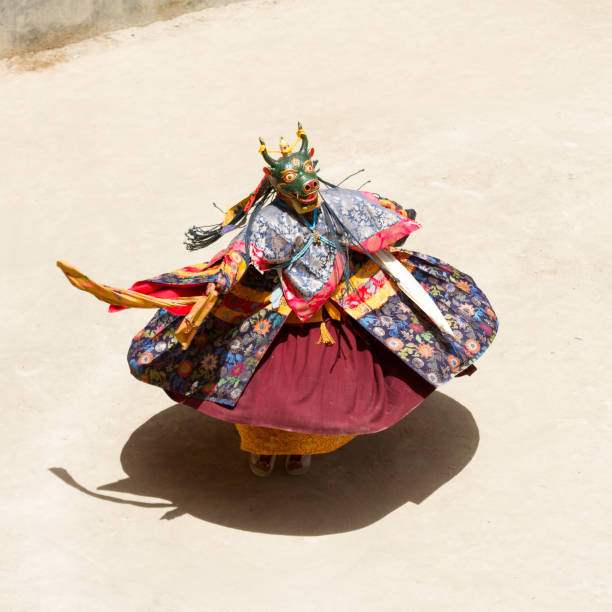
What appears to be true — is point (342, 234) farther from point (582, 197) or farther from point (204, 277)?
point (582, 197)

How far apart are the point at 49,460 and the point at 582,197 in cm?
566

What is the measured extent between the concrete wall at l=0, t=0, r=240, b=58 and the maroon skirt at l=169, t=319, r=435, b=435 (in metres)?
8.37

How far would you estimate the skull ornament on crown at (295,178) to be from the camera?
680cm

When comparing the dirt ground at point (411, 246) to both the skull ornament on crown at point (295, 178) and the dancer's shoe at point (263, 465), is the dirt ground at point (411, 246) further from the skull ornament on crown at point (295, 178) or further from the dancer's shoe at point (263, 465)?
the skull ornament on crown at point (295, 178)

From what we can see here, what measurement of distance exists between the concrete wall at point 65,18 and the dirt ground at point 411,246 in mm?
204

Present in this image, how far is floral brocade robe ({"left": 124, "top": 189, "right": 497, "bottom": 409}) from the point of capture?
22.5 ft

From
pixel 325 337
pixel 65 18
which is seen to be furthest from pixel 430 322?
pixel 65 18

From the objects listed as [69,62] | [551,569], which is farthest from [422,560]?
[69,62]

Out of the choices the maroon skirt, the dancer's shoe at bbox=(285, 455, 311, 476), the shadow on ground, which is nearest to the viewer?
the maroon skirt

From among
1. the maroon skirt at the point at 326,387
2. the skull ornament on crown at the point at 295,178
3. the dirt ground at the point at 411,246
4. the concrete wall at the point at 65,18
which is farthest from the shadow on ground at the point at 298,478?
the concrete wall at the point at 65,18

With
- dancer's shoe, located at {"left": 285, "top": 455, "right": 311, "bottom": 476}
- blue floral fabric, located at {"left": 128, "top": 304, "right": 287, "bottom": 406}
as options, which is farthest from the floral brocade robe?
dancer's shoe, located at {"left": 285, "top": 455, "right": 311, "bottom": 476}

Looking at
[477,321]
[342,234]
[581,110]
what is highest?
[342,234]

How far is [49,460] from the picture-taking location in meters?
8.02

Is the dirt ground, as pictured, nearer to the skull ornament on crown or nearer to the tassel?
the tassel
